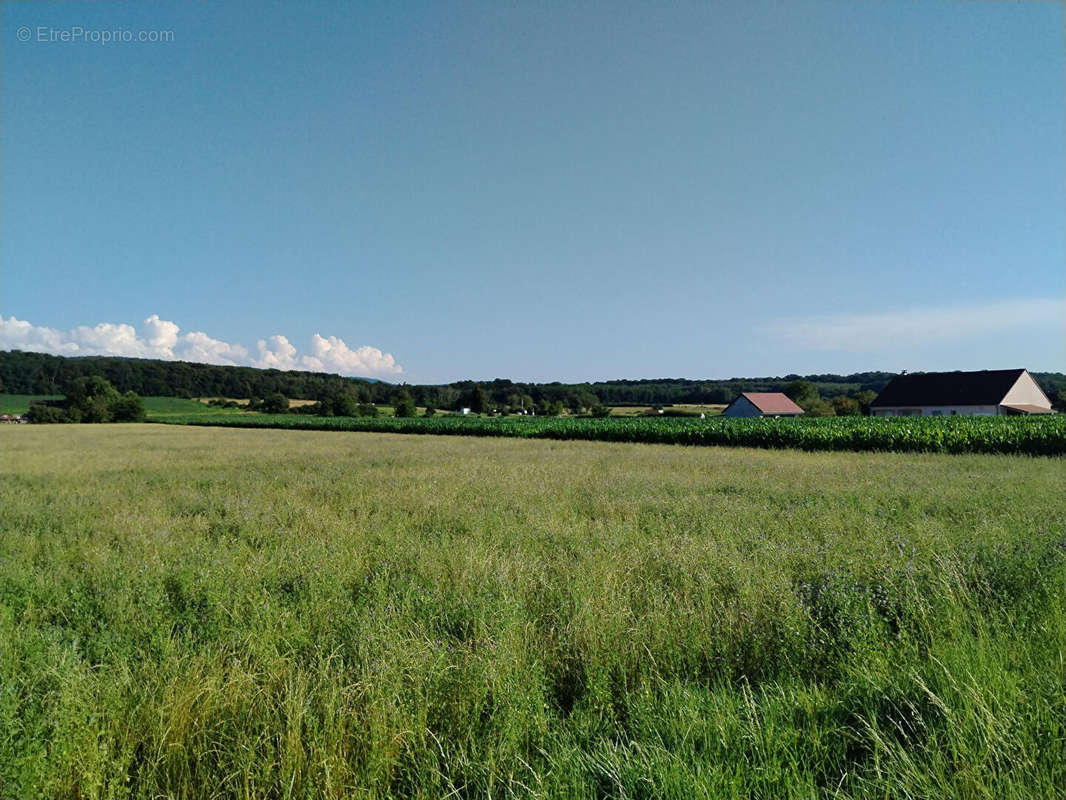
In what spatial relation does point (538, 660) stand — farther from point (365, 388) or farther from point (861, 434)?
point (365, 388)

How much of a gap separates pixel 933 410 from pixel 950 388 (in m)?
3.98

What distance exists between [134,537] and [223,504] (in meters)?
3.04

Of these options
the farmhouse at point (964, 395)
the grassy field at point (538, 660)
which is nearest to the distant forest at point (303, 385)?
the farmhouse at point (964, 395)

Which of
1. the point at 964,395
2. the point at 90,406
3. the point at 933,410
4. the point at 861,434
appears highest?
the point at 964,395

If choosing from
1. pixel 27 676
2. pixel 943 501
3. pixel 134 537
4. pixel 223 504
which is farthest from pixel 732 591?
pixel 223 504

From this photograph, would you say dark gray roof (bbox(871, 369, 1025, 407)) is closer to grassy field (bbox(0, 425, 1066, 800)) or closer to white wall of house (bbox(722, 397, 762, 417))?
white wall of house (bbox(722, 397, 762, 417))

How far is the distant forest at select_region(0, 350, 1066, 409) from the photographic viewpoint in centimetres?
7754

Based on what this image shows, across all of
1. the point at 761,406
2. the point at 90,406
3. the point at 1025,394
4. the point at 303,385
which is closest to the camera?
the point at 1025,394

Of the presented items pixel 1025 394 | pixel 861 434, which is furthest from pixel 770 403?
pixel 861 434

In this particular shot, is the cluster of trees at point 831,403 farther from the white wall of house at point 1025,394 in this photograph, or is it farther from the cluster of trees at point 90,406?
the cluster of trees at point 90,406

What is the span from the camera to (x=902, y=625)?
3.94m

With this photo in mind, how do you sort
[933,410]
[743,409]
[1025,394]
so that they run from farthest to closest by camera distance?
[743,409] → [933,410] → [1025,394]

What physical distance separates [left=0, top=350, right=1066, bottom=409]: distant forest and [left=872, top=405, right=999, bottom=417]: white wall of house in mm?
30838

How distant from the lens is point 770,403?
7631cm
